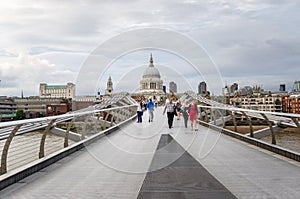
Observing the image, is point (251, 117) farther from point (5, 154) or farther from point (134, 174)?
point (5, 154)

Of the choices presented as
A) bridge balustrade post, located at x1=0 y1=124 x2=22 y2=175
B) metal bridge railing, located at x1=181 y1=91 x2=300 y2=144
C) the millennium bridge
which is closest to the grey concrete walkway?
the millennium bridge

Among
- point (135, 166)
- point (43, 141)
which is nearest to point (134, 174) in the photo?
point (135, 166)

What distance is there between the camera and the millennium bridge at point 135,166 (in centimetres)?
493

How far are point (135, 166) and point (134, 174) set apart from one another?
2.31 feet

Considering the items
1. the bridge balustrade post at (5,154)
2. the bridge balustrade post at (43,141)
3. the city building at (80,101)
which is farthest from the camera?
the city building at (80,101)

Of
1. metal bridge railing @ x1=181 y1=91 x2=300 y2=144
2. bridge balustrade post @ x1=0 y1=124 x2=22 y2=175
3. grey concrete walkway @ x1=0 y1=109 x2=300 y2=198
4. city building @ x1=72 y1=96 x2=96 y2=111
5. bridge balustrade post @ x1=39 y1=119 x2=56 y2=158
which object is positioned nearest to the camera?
grey concrete walkway @ x1=0 y1=109 x2=300 y2=198

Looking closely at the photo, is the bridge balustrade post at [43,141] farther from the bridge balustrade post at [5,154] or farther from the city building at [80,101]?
the city building at [80,101]

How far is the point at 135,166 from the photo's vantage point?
6719 mm

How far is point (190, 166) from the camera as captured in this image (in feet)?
21.5

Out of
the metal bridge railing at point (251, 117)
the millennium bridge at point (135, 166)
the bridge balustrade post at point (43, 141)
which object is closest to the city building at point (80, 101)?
the millennium bridge at point (135, 166)

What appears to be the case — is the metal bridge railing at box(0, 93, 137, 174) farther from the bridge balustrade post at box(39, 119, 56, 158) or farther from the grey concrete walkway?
the grey concrete walkway

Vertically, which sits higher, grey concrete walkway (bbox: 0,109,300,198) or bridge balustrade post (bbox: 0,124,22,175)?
bridge balustrade post (bbox: 0,124,22,175)

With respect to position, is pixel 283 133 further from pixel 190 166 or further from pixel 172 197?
pixel 172 197

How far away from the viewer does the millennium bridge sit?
4.93 metres
